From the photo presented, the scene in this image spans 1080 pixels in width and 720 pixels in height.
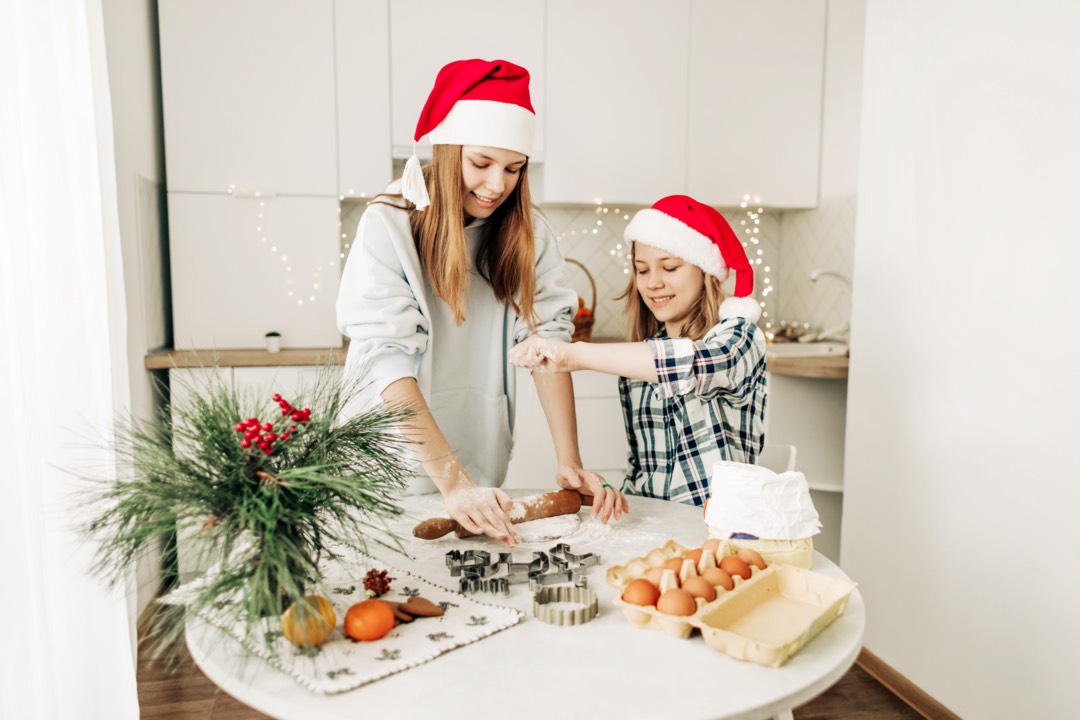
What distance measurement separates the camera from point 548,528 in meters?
1.31

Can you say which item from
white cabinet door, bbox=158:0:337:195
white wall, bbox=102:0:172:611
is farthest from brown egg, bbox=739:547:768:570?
white cabinet door, bbox=158:0:337:195

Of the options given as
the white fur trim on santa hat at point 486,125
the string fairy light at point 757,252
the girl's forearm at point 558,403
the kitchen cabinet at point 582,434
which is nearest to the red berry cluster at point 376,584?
the girl's forearm at point 558,403

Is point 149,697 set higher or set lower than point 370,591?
lower

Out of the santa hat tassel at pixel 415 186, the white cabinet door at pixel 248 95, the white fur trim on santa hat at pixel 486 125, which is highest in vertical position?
the white cabinet door at pixel 248 95

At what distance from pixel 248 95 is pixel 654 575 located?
253 cm

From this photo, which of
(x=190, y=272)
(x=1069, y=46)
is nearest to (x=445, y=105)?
(x=1069, y=46)

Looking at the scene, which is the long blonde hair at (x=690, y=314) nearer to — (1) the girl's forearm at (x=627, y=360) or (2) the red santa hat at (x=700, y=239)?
(2) the red santa hat at (x=700, y=239)

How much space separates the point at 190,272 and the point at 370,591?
Answer: 223cm

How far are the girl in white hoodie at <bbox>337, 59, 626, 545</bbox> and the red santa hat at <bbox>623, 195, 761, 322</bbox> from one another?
0.85 ft

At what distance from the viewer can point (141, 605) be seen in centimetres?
255

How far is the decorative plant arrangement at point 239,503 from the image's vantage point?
0.80m

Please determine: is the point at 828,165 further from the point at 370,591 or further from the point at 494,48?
the point at 370,591

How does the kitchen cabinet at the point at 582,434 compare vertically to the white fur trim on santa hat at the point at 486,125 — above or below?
below

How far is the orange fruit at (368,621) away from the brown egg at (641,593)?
0.28 m
